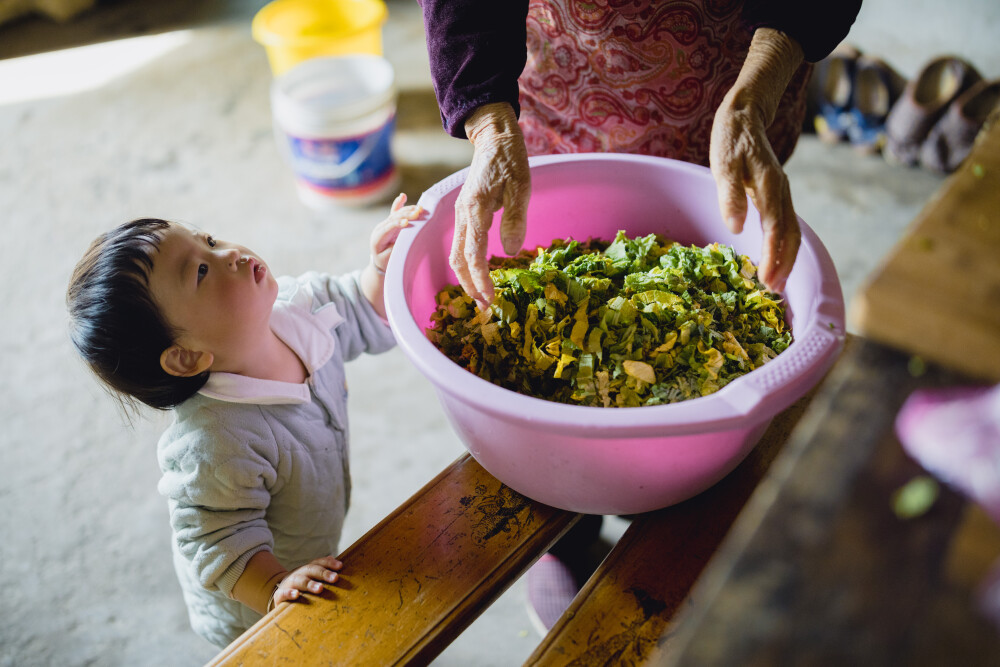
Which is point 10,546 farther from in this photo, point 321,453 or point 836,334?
point 836,334

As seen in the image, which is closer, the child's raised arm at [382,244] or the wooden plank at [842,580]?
the wooden plank at [842,580]

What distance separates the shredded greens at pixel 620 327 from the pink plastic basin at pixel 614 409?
0.06m

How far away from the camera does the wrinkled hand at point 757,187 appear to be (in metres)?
0.87

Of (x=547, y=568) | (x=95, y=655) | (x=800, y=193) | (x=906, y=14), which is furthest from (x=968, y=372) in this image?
(x=906, y=14)

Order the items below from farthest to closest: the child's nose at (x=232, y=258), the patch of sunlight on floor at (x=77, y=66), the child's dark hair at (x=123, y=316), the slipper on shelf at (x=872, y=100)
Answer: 1. the patch of sunlight on floor at (x=77, y=66)
2. the slipper on shelf at (x=872, y=100)
3. the child's nose at (x=232, y=258)
4. the child's dark hair at (x=123, y=316)

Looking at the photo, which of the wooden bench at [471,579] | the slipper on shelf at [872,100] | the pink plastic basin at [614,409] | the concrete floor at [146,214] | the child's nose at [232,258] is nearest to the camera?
the pink plastic basin at [614,409]

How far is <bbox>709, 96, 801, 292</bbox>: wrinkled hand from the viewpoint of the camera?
2.86ft

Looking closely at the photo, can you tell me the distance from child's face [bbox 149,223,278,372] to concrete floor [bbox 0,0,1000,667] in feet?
1.60

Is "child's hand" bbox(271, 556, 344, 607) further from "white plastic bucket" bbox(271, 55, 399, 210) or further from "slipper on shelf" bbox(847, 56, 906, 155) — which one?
"slipper on shelf" bbox(847, 56, 906, 155)

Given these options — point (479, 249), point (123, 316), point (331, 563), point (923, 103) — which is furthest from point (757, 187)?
point (923, 103)

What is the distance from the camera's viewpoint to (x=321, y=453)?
1181 millimetres

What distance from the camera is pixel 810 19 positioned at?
104 cm

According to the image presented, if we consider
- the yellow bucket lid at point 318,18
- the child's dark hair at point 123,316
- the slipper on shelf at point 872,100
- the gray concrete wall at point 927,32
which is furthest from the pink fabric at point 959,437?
the gray concrete wall at point 927,32

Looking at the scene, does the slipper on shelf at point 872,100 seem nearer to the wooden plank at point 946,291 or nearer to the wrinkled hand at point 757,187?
the wrinkled hand at point 757,187
